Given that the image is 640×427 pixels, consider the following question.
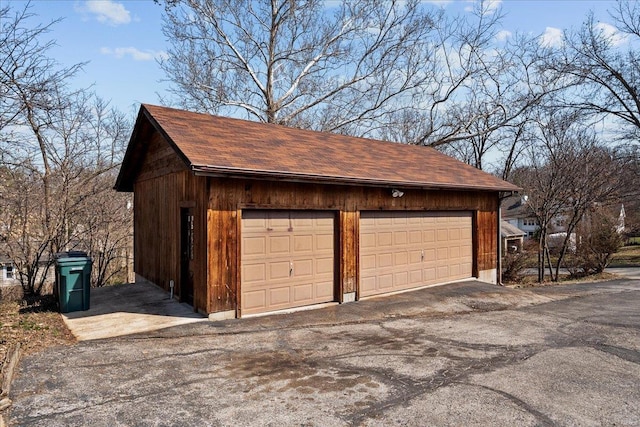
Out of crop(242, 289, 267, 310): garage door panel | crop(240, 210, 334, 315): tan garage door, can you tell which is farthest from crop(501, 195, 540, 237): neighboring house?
crop(242, 289, 267, 310): garage door panel

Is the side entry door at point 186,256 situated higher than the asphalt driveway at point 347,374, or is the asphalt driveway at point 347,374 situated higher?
the side entry door at point 186,256

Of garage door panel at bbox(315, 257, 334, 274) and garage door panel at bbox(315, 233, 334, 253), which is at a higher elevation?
garage door panel at bbox(315, 233, 334, 253)

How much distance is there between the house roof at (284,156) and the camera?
25.4ft

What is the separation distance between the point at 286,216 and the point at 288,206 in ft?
0.75

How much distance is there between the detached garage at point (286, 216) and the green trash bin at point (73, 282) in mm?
1752

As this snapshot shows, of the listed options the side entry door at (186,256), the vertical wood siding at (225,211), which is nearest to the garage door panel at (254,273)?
the vertical wood siding at (225,211)

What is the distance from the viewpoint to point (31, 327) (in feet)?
22.9

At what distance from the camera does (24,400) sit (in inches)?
168

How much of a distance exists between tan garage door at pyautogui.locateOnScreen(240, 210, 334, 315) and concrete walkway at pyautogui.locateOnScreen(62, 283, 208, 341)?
4.09 ft

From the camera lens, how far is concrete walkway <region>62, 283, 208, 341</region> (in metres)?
6.98

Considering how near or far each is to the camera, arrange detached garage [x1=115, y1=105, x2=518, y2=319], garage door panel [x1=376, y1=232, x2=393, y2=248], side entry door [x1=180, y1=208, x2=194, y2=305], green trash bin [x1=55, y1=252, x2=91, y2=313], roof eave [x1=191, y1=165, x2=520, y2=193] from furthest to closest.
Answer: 1. garage door panel [x1=376, y1=232, x2=393, y2=248]
2. side entry door [x1=180, y1=208, x2=194, y2=305]
3. green trash bin [x1=55, y1=252, x2=91, y2=313]
4. detached garage [x1=115, y1=105, x2=518, y2=319]
5. roof eave [x1=191, y1=165, x2=520, y2=193]

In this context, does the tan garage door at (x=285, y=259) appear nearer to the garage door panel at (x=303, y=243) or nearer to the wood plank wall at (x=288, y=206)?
the garage door panel at (x=303, y=243)

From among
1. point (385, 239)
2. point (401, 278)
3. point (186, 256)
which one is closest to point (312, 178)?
point (385, 239)

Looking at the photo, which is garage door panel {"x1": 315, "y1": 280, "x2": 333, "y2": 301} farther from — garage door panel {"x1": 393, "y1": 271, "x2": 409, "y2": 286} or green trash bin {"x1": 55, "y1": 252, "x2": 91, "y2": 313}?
green trash bin {"x1": 55, "y1": 252, "x2": 91, "y2": 313}
